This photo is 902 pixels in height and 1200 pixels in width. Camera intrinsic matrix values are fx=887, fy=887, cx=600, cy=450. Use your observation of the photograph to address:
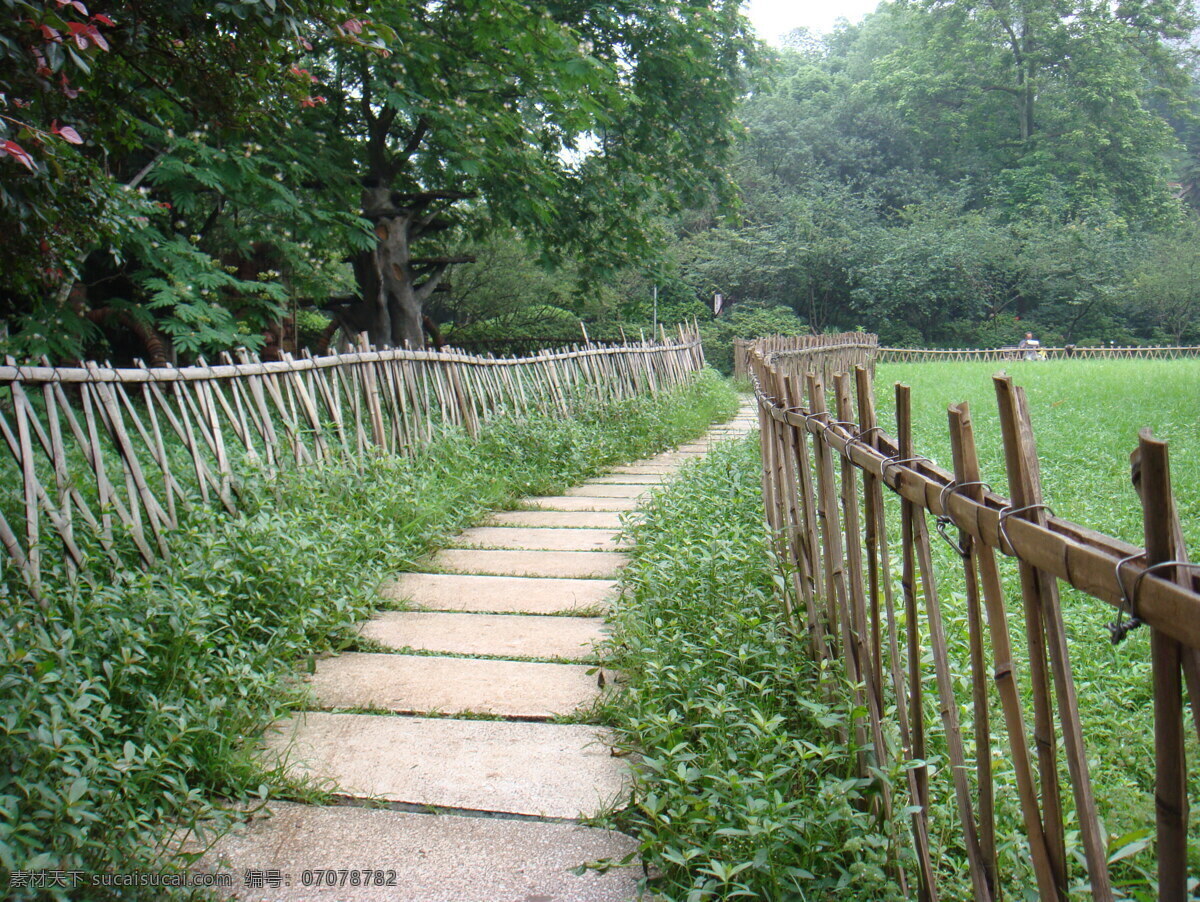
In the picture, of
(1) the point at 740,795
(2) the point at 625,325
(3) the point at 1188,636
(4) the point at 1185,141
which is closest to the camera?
(3) the point at 1188,636

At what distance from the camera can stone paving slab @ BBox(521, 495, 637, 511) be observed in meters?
6.51

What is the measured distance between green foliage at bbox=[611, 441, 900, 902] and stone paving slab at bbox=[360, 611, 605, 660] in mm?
191

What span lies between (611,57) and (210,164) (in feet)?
21.2

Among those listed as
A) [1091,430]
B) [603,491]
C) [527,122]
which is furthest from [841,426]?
[527,122]

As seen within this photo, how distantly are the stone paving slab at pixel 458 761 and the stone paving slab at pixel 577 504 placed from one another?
3.48m

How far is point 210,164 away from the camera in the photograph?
774 cm

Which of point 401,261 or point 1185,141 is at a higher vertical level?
point 1185,141

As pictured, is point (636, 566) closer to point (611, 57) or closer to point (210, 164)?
point (210, 164)

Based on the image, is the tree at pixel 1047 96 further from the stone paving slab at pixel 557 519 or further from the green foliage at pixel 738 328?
the stone paving slab at pixel 557 519

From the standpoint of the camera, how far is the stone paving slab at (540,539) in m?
5.33

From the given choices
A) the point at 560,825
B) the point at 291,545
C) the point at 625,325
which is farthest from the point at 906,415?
the point at 625,325

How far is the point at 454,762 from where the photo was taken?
2.77 meters

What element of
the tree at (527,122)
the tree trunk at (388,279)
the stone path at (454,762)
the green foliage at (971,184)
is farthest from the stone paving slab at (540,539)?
the green foliage at (971,184)

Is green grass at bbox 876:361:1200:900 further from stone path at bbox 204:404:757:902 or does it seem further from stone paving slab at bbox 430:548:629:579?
stone paving slab at bbox 430:548:629:579
